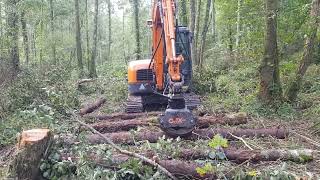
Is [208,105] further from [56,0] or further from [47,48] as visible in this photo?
[56,0]

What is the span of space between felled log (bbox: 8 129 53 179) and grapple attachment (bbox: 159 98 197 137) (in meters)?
2.26

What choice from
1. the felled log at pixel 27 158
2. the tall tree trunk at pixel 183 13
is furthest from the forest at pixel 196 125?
the tall tree trunk at pixel 183 13

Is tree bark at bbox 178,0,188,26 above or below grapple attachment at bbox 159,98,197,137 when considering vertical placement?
above

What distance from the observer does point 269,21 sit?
374 inches

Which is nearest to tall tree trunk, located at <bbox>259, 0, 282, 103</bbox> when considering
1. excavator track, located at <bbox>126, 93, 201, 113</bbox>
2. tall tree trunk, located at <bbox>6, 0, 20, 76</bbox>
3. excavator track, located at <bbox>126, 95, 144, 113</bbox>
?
excavator track, located at <bbox>126, 93, 201, 113</bbox>

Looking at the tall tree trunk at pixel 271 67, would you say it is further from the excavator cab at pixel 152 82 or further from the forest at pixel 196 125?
the excavator cab at pixel 152 82

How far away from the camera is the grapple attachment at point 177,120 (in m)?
7.07

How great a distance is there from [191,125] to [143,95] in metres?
4.72

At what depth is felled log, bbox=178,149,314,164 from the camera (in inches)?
238

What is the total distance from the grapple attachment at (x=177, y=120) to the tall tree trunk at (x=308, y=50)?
360cm

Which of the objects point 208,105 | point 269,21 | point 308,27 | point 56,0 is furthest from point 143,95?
point 56,0

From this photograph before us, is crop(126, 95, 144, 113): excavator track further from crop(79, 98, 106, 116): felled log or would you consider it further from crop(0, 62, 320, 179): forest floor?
crop(79, 98, 106, 116): felled log

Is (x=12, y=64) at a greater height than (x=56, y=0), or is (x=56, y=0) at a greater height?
(x=56, y=0)

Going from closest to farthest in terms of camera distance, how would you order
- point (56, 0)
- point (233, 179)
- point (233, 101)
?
point (233, 179) → point (233, 101) → point (56, 0)
